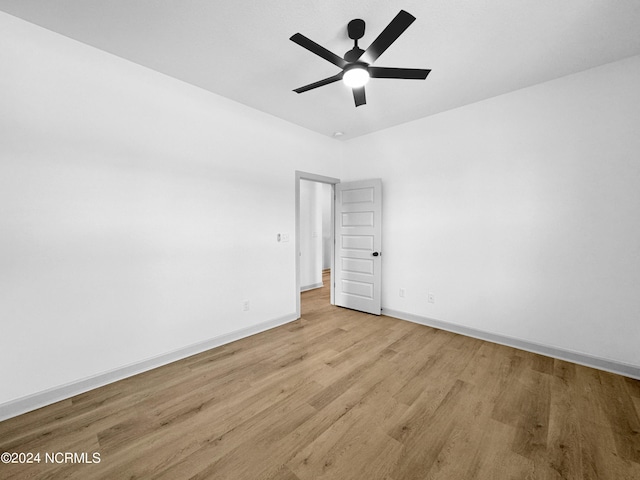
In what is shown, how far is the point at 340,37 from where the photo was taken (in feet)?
6.95

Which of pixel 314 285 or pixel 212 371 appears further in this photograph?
pixel 314 285

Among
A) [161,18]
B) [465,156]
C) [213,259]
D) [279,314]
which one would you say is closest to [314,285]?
[279,314]

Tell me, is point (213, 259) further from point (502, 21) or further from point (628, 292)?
point (628, 292)

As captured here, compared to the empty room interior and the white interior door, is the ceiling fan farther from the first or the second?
the white interior door

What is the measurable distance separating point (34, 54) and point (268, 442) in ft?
11.0

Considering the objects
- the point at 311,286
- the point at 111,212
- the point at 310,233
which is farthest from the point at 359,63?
the point at 311,286

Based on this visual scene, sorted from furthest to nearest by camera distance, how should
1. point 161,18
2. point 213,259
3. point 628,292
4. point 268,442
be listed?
point 213,259, point 628,292, point 161,18, point 268,442

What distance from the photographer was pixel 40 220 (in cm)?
204

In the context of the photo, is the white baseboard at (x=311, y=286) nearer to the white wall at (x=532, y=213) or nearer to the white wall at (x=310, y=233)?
the white wall at (x=310, y=233)

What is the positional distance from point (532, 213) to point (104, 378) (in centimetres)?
462

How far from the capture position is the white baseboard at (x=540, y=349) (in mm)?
2463

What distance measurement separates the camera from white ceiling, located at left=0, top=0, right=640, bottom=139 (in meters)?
1.84

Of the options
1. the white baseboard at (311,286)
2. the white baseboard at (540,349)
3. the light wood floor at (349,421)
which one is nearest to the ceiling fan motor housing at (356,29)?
the light wood floor at (349,421)

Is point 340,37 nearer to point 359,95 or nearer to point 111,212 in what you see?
point 359,95
